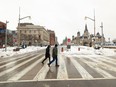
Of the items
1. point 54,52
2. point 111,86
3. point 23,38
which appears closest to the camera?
point 111,86

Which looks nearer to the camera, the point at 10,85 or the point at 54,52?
the point at 10,85

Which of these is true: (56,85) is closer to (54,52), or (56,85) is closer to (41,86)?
(41,86)

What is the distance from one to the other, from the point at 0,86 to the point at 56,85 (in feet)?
7.18

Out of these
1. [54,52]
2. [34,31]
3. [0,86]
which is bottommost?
[0,86]

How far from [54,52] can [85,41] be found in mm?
141576

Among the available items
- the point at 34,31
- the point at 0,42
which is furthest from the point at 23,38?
the point at 0,42

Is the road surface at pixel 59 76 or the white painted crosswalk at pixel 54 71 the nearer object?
the road surface at pixel 59 76

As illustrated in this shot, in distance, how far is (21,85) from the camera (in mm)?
7934

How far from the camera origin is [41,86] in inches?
302

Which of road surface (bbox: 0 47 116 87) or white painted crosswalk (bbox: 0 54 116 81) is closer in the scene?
road surface (bbox: 0 47 116 87)

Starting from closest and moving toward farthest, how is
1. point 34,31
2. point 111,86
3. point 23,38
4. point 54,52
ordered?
1. point 111,86
2. point 54,52
3. point 23,38
4. point 34,31

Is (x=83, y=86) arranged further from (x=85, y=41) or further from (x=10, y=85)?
(x=85, y=41)

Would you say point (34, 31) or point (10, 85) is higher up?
point (34, 31)

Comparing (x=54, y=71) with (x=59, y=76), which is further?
(x=54, y=71)
